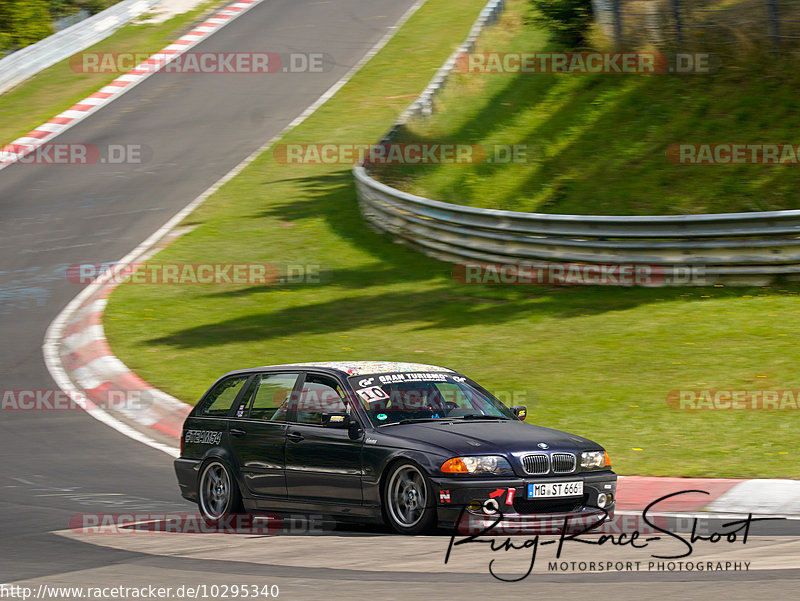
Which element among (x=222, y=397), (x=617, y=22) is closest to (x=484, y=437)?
(x=222, y=397)

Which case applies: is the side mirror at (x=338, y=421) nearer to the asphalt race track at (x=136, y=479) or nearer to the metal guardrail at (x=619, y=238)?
the asphalt race track at (x=136, y=479)

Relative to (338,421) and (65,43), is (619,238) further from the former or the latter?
(65,43)

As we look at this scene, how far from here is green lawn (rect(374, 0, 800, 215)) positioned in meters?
19.3

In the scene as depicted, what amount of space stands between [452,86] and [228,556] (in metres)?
22.6

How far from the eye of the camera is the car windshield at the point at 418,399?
29.0ft

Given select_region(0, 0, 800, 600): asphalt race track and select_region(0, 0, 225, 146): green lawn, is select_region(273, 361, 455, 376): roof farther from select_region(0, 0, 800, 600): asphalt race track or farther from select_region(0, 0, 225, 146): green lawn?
select_region(0, 0, 225, 146): green lawn

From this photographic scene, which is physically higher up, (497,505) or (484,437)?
(484,437)

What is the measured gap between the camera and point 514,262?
19.2m

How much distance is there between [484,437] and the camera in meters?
8.31

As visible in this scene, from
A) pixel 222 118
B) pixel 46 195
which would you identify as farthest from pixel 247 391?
pixel 222 118

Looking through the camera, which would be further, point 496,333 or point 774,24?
point 774,24

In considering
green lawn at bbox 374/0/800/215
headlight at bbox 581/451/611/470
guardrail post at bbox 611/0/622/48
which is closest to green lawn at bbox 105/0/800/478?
green lawn at bbox 374/0/800/215

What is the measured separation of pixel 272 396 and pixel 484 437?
207 cm

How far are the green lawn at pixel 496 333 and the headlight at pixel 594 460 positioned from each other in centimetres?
221
